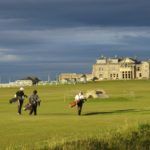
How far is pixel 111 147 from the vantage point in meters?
22.0

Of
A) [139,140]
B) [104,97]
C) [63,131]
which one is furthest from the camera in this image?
[104,97]

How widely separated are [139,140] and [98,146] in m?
2.86

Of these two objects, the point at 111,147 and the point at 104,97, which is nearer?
the point at 111,147

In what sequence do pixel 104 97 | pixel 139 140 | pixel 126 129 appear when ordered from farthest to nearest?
pixel 104 97, pixel 126 129, pixel 139 140

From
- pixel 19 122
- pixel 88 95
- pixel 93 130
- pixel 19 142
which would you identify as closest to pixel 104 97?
pixel 88 95

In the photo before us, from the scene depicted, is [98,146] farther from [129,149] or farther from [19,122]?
[19,122]

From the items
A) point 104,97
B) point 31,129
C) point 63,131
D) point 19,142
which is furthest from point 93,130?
point 104,97

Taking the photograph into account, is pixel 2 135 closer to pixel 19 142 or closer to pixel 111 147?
pixel 19 142

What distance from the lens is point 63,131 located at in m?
29.7

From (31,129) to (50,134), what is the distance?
10.1 feet

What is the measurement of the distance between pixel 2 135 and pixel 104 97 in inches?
1897

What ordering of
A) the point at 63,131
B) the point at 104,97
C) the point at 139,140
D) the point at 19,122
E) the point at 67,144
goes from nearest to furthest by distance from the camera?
the point at 67,144 < the point at 139,140 < the point at 63,131 < the point at 19,122 < the point at 104,97

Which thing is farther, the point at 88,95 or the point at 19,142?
the point at 88,95

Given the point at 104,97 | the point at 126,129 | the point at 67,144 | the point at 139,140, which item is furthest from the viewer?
the point at 104,97
